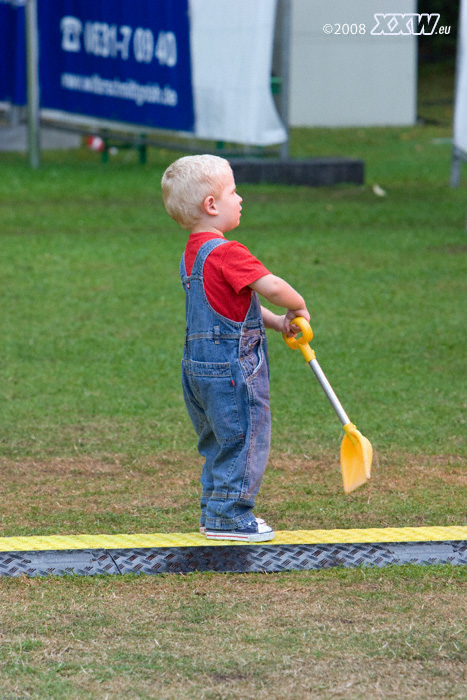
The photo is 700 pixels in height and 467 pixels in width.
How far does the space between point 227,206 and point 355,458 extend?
0.86 meters

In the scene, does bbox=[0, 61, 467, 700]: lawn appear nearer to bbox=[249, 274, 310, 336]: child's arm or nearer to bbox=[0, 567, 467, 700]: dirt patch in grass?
bbox=[0, 567, 467, 700]: dirt patch in grass

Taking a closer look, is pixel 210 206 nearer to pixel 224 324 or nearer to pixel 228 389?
pixel 224 324

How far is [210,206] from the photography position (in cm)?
320

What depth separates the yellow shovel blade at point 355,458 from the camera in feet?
10.7

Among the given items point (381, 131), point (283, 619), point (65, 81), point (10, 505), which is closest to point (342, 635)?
point (283, 619)

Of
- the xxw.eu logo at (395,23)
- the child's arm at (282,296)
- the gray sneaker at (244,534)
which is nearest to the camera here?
the child's arm at (282,296)

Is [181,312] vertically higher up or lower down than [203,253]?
lower down

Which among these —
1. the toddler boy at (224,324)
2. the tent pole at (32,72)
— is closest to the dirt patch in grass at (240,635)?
the toddler boy at (224,324)

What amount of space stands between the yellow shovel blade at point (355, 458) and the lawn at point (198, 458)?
11.7 inches

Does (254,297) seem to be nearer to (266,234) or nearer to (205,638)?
(205,638)

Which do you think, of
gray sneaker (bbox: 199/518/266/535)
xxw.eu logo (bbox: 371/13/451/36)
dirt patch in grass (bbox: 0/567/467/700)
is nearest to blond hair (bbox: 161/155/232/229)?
gray sneaker (bbox: 199/518/266/535)

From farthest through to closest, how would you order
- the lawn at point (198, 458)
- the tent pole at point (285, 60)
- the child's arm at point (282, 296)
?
1. the tent pole at point (285, 60)
2. the child's arm at point (282, 296)
3. the lawn at point (198, 458)

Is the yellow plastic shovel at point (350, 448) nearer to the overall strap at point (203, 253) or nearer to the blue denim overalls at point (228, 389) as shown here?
the blue denim overalls at point (228, 389)

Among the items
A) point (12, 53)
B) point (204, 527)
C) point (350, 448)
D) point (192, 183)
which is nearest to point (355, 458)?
point (350, 448)
